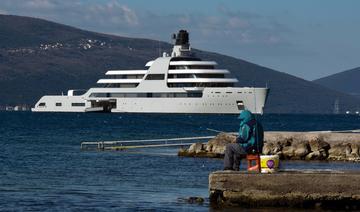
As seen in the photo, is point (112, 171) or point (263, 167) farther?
point (112, 171)

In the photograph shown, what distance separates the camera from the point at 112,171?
29109 mm

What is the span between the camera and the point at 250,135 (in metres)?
19.2

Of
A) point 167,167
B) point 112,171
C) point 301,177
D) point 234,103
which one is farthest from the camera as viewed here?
point 234,103

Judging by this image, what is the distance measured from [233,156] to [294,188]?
1518 millimetres

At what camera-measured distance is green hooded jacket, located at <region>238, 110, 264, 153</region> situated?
19.1 meters

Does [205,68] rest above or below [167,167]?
above

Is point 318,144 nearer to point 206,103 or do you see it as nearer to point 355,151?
point 355,151

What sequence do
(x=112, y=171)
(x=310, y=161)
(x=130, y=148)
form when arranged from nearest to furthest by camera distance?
1. (x=112, y=171)
2. (x=310, y=161)
3. (x=130, y=148)

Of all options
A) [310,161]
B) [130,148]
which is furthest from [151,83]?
[310,161]

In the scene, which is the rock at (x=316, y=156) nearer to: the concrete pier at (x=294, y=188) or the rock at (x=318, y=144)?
the rock at (x=318, y=144)

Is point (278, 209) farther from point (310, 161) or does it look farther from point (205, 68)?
point (205, 68)

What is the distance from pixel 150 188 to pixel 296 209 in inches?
223

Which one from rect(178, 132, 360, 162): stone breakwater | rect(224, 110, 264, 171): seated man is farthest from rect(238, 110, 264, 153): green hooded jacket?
rect(178, 132, 360, 162): stone breakwater

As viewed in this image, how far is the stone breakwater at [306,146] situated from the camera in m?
33.8
